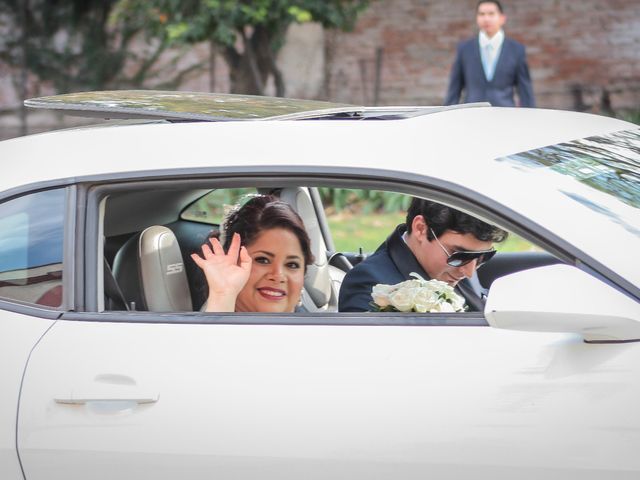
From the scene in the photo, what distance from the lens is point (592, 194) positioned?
9.62ft

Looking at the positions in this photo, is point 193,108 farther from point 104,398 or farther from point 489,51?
point 489,51

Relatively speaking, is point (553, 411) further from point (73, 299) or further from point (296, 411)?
point (73, 299)

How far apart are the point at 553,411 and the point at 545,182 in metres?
0.59

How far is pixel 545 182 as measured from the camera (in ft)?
9.49

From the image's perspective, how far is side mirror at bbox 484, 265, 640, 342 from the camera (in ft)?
8.55

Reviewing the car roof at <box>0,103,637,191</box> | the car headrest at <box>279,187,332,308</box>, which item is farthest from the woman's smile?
the car roof at <box>0,103,637,191</box>

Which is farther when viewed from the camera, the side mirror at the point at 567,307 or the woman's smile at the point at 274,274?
the woman's smile at the point at 274,274

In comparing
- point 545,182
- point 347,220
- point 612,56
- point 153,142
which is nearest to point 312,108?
point 153,142

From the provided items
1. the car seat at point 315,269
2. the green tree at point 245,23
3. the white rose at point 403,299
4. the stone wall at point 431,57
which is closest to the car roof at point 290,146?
the white rose at point 403,299

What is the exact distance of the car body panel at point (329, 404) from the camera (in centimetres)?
262

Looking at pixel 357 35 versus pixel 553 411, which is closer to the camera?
pixel 553 411

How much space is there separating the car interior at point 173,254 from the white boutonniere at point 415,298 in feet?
2.15

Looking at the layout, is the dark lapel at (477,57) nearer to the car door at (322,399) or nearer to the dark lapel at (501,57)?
the dark lapel at (501,57)

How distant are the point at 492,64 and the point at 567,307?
708 cm
